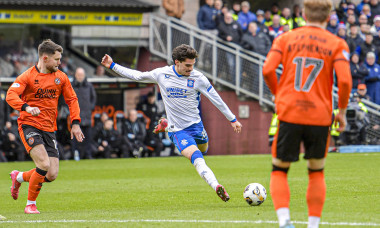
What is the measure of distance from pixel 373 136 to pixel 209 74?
5.37m

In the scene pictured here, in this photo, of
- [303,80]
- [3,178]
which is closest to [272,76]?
[303,80]

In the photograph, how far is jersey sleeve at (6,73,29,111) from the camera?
9.91m

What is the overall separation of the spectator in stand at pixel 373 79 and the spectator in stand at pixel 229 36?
4.21 metres

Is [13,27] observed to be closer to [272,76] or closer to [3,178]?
[3,178]

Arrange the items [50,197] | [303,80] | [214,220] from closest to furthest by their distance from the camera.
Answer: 1. [303,80]
2. [214,220]
3. [50,197]

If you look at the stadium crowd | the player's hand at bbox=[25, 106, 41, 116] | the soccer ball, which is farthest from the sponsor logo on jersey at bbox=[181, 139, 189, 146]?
the stadium crowd

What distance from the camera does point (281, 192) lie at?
22.8ft

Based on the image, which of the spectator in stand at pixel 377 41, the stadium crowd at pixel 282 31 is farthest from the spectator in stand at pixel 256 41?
the spectator in stand at pixel 377 41

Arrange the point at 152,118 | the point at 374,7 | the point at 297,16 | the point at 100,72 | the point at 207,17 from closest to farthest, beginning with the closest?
the point at 152,118 → the point at 100,72 → the point at 207,17 → the point at 297,16 → the point at 374,7

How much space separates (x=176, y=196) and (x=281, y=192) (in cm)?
500

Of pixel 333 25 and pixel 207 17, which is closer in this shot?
pixel 207 17

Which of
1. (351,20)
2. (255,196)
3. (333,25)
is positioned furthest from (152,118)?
(255,196)

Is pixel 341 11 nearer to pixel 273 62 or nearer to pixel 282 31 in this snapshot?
pixel 282 31

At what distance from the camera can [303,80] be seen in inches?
275
